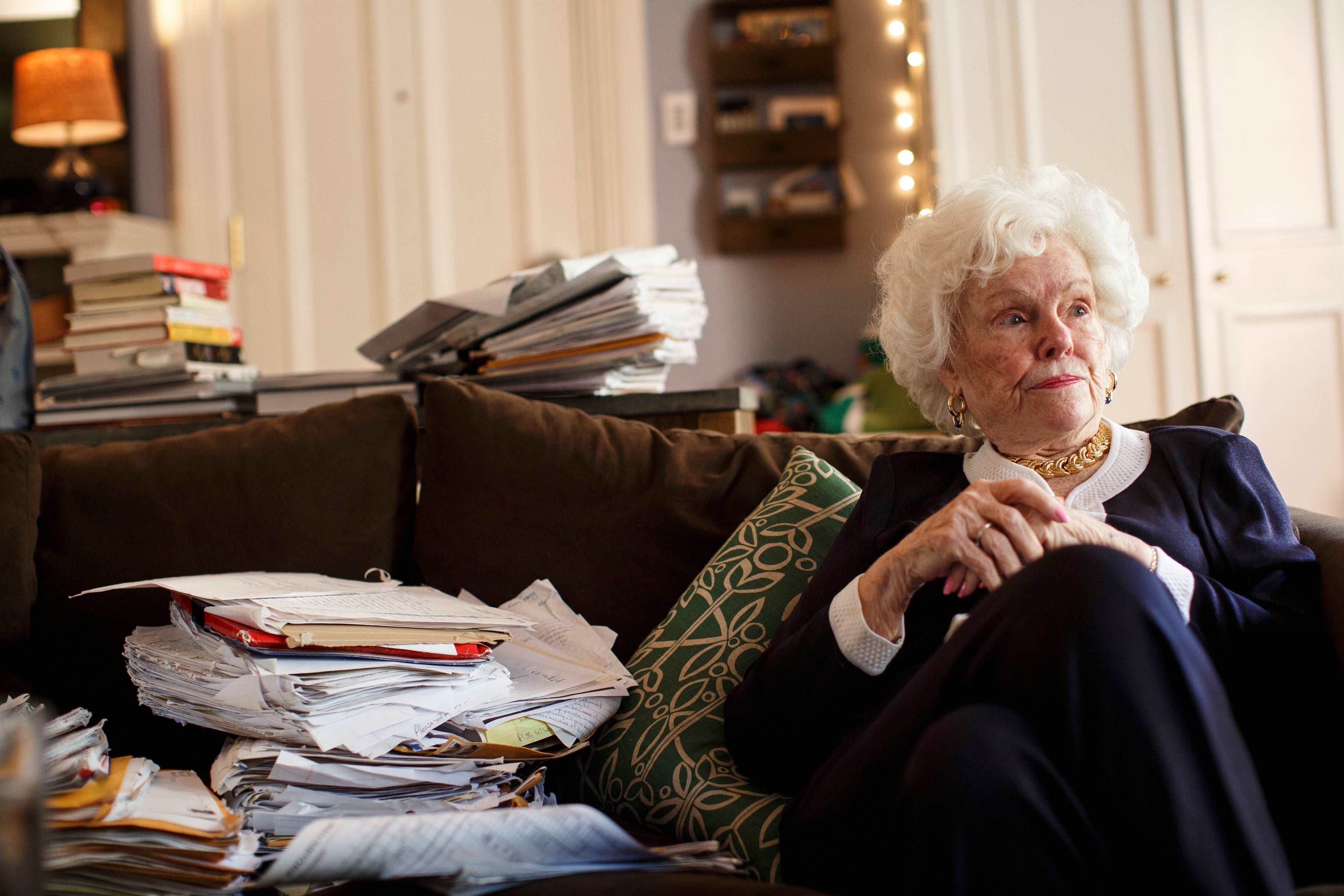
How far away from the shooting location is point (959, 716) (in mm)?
806

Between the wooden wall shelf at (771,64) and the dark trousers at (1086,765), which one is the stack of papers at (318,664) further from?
the wooden wall shelf at (771,64)

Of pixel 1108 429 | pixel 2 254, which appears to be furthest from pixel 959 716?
pixel 2 254

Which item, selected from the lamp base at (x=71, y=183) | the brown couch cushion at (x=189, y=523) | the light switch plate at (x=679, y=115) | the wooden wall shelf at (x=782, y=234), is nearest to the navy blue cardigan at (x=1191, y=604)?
the brown couch cushion at (x=189, y=523)

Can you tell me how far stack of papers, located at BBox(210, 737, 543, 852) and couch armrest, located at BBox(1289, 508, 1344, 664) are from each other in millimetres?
871

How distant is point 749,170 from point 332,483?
2.91 m

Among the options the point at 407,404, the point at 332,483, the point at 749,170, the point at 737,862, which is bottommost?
the point at 737,862

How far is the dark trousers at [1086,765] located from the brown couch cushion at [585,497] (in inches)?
23.6

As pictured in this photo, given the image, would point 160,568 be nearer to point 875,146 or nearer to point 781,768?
point 781,768

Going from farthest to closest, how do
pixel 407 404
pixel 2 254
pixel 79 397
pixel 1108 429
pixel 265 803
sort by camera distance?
pixel 79 397, pixel 2 254, pixel 407 404, pixel 1108 429, pixel 265 803

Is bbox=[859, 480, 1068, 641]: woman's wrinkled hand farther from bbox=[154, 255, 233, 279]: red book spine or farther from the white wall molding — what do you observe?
the white wall molding

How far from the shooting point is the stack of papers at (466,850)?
837mm

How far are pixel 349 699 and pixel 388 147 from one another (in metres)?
3.36

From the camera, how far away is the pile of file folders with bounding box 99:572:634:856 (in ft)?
3.34

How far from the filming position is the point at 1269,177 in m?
3.45
